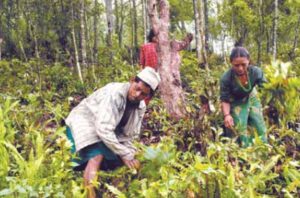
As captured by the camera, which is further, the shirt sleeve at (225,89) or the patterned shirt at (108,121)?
the shirt sleeve at (225,89)

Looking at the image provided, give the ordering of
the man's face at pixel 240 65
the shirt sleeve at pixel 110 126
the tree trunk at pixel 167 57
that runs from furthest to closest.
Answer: the tree trunk at pixel 167 57 → the man's face at pixel 240 65 → the shirt sleeve at pixel 110 126

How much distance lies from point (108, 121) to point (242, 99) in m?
2.11

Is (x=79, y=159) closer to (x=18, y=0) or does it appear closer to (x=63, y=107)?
(x=63, y=107)

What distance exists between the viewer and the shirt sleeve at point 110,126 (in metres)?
4.24

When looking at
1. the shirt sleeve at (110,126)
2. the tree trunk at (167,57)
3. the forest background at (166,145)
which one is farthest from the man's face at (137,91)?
the tree trunk at (167,57)

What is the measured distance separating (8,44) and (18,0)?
1.61 metres

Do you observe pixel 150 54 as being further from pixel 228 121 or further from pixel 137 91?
pixel 137 91

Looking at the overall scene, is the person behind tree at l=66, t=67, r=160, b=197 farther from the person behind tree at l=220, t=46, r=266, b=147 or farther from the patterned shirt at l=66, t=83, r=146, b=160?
the person behind tree at l=220, t=46, r=266, b=147

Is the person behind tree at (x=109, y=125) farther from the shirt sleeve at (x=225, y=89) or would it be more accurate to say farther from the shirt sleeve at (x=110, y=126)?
the shirt sleeve at (x=225, y=89)

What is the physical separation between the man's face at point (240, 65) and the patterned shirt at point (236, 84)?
111 millimetres

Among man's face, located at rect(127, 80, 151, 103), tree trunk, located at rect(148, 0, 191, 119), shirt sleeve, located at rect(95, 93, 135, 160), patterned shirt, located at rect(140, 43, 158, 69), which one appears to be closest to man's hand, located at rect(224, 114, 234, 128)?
man's face, located at rect(127, 80, 151, 103)

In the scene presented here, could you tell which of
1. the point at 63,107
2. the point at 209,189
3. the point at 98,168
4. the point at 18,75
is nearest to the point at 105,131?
the point at 98,168

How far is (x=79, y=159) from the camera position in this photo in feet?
14.8

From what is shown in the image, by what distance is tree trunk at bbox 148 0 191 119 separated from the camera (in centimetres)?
775
